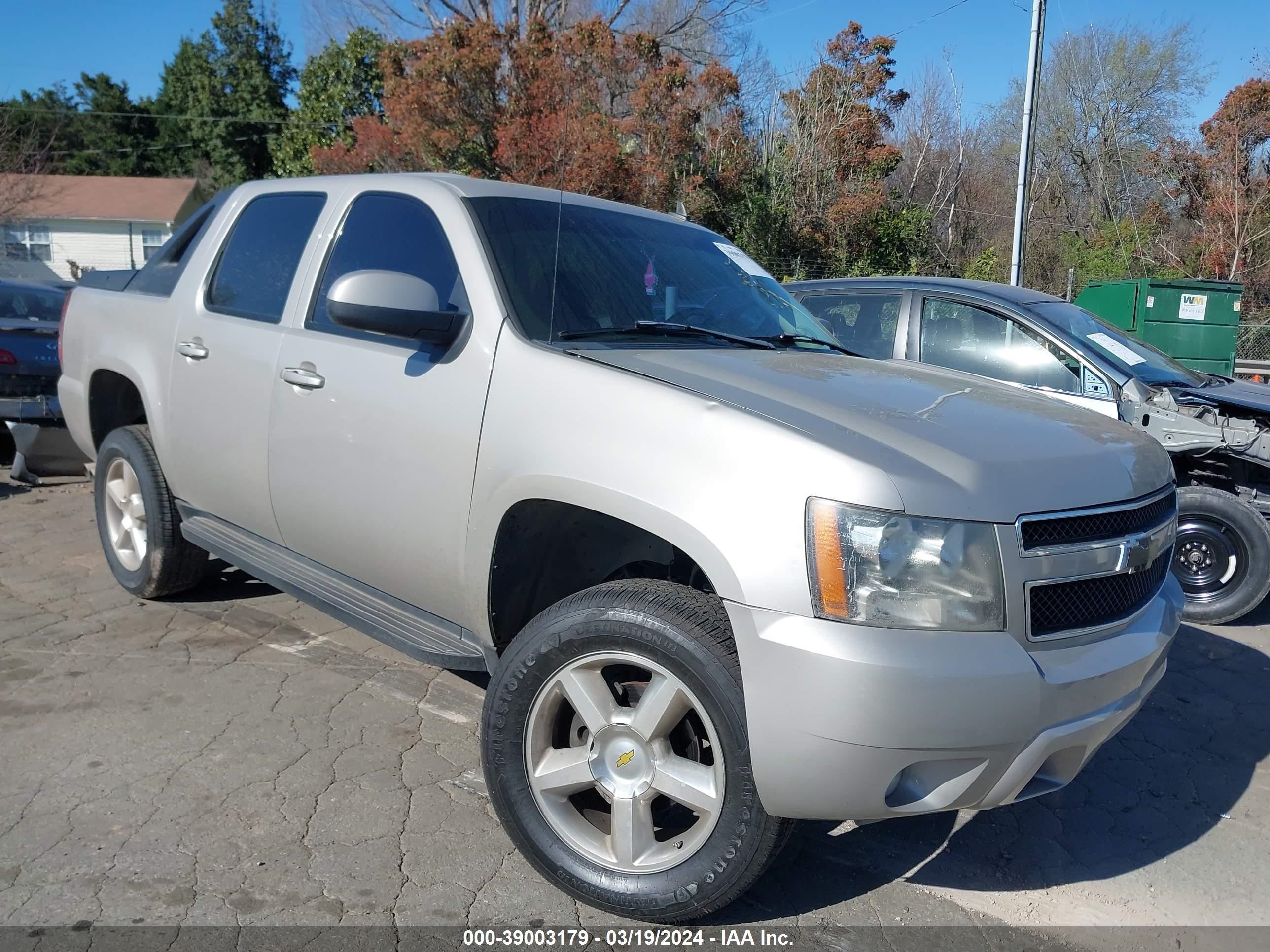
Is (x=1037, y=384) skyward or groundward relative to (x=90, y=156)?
groundward

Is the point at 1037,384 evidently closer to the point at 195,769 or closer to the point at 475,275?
the point at 475,275

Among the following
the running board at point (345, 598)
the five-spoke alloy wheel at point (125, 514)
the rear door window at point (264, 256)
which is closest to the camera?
the running board at point (345, 598)

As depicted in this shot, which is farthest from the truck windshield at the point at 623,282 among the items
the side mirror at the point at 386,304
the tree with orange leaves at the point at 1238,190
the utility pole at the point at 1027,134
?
the tree with orange leaves at the point at 1238,190

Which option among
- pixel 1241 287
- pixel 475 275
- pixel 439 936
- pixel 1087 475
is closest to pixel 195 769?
pixel 439 936

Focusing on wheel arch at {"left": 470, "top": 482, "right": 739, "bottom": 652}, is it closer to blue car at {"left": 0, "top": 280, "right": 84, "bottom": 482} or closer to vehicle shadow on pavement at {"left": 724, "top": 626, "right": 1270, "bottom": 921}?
vehicle shadow on pavement at {"left": 724, "top": 626, "right": 1270, "bottom": 921}

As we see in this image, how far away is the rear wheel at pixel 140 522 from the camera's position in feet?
15.0

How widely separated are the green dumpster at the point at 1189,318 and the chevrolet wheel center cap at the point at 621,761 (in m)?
13.2

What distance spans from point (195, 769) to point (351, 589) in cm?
78

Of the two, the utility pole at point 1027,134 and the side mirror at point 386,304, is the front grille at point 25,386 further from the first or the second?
the utility pole at point 1027,134

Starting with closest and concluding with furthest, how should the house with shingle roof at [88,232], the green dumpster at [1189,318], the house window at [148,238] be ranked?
1. the green dumpster at [1189,318]
2. the house with shingle roof at [88,232]
3. the house window at [148,238]

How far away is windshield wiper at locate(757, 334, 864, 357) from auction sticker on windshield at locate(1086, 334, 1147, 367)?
2.94 meters

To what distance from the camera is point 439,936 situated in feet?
8.46

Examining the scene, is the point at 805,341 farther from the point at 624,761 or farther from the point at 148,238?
the point at 148,238

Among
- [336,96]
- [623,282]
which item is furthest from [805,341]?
[336,96]
